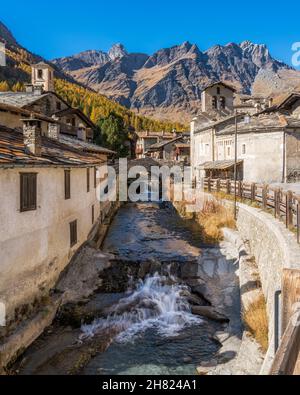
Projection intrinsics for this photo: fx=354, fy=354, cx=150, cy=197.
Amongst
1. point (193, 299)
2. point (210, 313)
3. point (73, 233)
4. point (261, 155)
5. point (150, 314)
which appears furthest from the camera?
point (261, 155)

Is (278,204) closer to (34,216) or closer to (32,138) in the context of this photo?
(34,216)

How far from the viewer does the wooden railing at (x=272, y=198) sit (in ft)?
41.9

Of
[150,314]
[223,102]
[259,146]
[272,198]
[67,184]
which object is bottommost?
[150,314]

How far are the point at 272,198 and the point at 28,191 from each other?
11.6 metres

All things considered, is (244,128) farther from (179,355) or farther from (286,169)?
(179,355)

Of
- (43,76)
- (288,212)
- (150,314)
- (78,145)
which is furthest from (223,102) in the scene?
(150,314)

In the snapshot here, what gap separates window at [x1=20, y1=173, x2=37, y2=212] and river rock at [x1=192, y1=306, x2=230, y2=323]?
709 centimetres

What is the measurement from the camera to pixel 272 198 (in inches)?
688

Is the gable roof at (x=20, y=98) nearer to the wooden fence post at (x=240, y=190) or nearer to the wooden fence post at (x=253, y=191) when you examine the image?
the wooden fence post at (x=240, y=190)

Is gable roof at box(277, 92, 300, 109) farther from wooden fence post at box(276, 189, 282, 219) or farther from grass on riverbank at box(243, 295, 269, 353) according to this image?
grass on riverbank at box(243, 295, 269, 353)

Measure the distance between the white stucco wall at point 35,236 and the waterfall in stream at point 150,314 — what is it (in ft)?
8.28

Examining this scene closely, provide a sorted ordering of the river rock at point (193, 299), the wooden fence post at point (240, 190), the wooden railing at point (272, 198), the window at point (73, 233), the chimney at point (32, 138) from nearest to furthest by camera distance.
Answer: the wooden railing at point (272, 198)
the chimney at point (32, 138)
the river rock at point (193, 299)
the window at point (73, 233)
the wooden fence post at point (240, 190)

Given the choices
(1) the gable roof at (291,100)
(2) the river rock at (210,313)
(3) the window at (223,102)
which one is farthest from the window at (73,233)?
(3) the window at (223,102)
